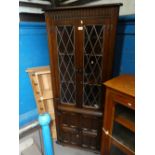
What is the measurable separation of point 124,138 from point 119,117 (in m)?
0.19

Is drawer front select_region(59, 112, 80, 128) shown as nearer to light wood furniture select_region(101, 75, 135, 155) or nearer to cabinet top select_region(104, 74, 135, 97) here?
light wood furniture select_region(101, 75, 135, 155)

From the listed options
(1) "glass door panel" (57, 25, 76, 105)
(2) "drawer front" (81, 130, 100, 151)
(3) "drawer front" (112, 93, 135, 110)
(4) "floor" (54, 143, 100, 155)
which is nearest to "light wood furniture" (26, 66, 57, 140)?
(4) "floor" (54, 143, 100, 155)

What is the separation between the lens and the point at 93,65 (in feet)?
4.95

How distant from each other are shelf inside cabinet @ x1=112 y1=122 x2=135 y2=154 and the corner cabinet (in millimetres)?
257

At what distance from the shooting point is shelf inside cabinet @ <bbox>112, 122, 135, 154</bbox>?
1.24 meters

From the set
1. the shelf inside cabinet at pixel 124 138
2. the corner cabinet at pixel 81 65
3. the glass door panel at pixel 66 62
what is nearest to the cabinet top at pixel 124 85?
the corner cabinet at pixel 81 65

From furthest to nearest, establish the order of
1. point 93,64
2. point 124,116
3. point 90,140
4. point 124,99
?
1. point 90,140
2. point 93,64
3. point 124,116
4. point 124,99

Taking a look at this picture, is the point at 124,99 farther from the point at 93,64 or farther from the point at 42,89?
the point at 42,89

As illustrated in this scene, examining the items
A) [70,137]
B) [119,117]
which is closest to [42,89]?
[70,137]

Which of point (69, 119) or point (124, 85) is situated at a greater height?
point (124, 85)
